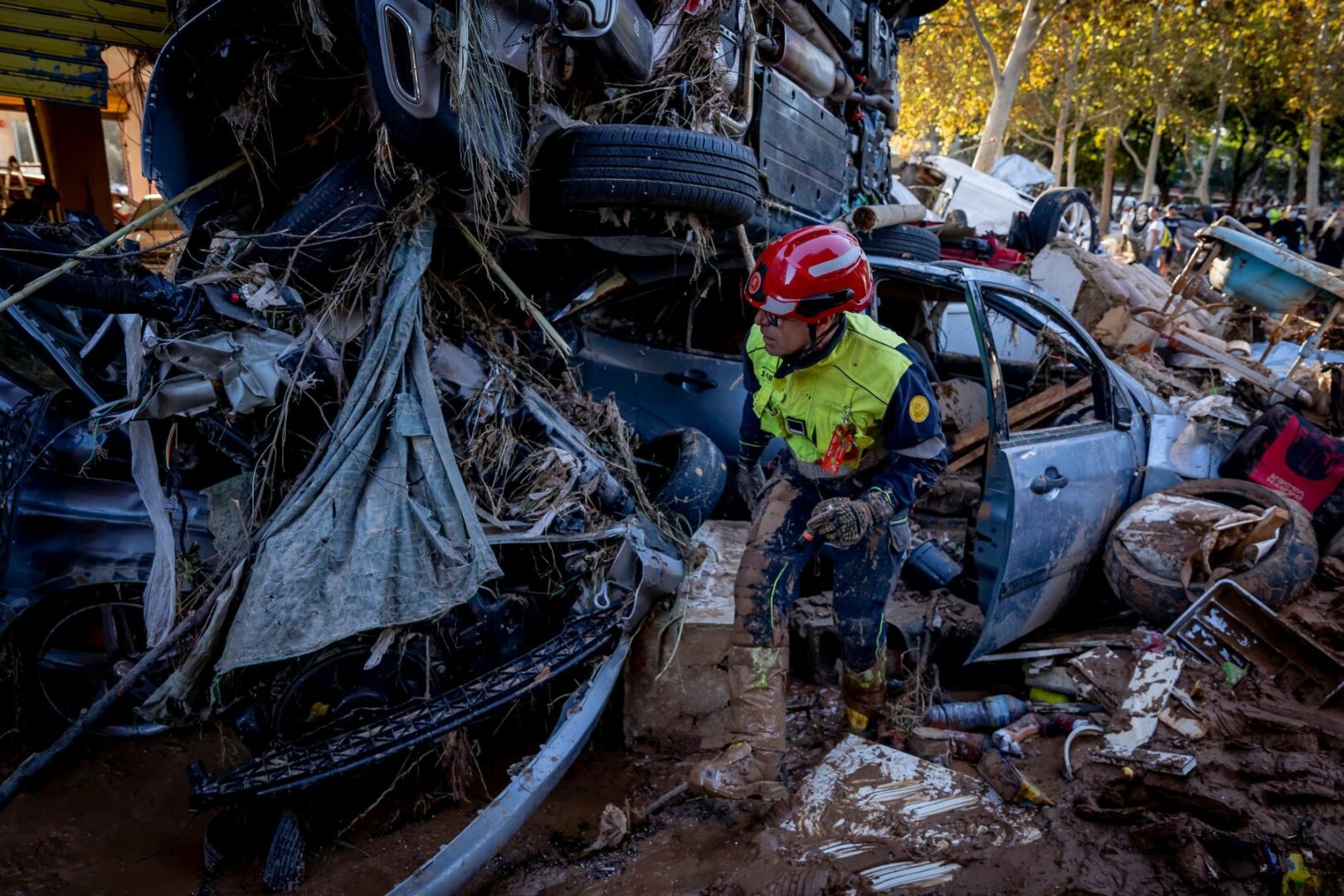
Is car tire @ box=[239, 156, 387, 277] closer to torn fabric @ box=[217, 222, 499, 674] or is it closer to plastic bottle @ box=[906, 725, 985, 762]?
torn fabric @ box=[217, 222, 499, 674]

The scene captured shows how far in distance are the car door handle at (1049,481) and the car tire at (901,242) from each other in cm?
199

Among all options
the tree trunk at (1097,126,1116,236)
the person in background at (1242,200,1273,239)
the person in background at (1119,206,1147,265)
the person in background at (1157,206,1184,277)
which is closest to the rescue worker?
the person in background at (1242,200,1273,239)

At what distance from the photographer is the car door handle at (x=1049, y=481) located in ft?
11.6

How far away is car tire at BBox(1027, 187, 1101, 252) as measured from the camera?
941 centimetres

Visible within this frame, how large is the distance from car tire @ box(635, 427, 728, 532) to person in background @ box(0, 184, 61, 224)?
487 centimetres

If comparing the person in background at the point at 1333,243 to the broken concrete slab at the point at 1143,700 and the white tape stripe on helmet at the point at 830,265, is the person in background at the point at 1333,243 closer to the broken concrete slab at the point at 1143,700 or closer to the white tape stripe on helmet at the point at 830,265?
the broken concrete slab at the point at 1143,700

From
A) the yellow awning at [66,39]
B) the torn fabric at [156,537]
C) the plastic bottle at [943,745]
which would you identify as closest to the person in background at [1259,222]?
the plastic bottle at [943,745]

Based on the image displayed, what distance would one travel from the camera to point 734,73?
445cm

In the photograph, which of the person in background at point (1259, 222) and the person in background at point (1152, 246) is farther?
the person in background at point (1152, 246)

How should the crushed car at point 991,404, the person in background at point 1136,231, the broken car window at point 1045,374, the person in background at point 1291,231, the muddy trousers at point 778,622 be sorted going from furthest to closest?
the person in background at point 1291,231 < the person in background at point 1136,231 < the broken car window at point 1045,374 < the crushed car at point 991,404 < the muddy trousers at point 778,622

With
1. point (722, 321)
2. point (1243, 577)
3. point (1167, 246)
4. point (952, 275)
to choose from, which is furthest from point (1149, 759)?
point (1167, 246)

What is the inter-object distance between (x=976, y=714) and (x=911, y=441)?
1.41 m

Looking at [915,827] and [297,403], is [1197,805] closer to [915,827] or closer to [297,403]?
[915,827]

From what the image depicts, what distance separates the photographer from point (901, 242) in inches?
212
